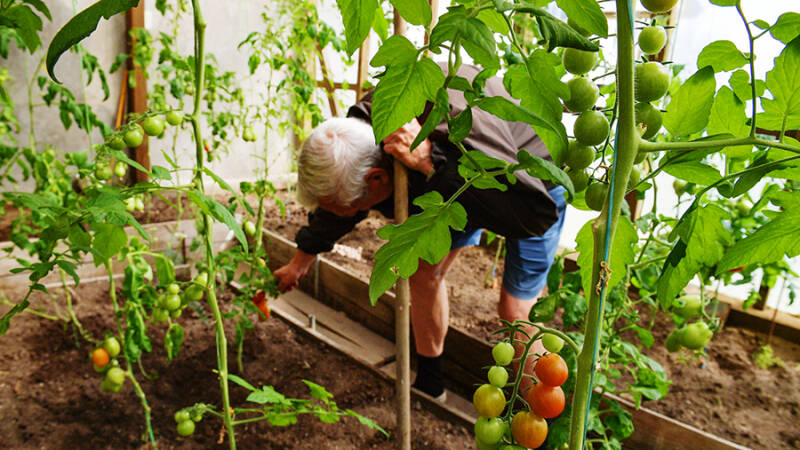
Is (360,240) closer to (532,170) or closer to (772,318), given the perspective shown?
(772,318)

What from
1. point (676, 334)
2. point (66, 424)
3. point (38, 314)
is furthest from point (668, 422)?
point (38, 314)

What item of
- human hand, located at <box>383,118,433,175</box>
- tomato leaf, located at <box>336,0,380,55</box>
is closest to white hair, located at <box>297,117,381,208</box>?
human hand, located at <box>383,118,433,175</box>

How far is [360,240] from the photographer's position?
123 inches

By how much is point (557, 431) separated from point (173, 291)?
96 cm

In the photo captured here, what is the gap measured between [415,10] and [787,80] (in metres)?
0.37

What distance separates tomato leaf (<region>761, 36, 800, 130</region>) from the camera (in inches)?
18.5

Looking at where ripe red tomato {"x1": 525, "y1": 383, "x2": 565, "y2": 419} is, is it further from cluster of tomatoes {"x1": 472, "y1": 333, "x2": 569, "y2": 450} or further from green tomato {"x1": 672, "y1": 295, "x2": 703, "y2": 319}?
green tomato {"x1": 672, "y1": 295, "x2": 703, "y2": 319}

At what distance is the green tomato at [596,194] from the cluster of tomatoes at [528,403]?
0.51ft

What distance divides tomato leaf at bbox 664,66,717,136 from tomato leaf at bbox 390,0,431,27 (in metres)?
0.29

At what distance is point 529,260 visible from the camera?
177cm

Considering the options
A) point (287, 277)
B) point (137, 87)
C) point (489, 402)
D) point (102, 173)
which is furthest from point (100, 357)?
point (137, 87)

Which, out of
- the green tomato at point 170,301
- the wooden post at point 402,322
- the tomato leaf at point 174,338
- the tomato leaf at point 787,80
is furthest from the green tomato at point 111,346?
the tomato leaf at point 787,80

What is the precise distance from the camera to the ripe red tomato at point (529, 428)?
54 cm

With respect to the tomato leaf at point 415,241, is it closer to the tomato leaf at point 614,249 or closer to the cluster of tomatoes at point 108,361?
the tomato leaf at point 614,249
